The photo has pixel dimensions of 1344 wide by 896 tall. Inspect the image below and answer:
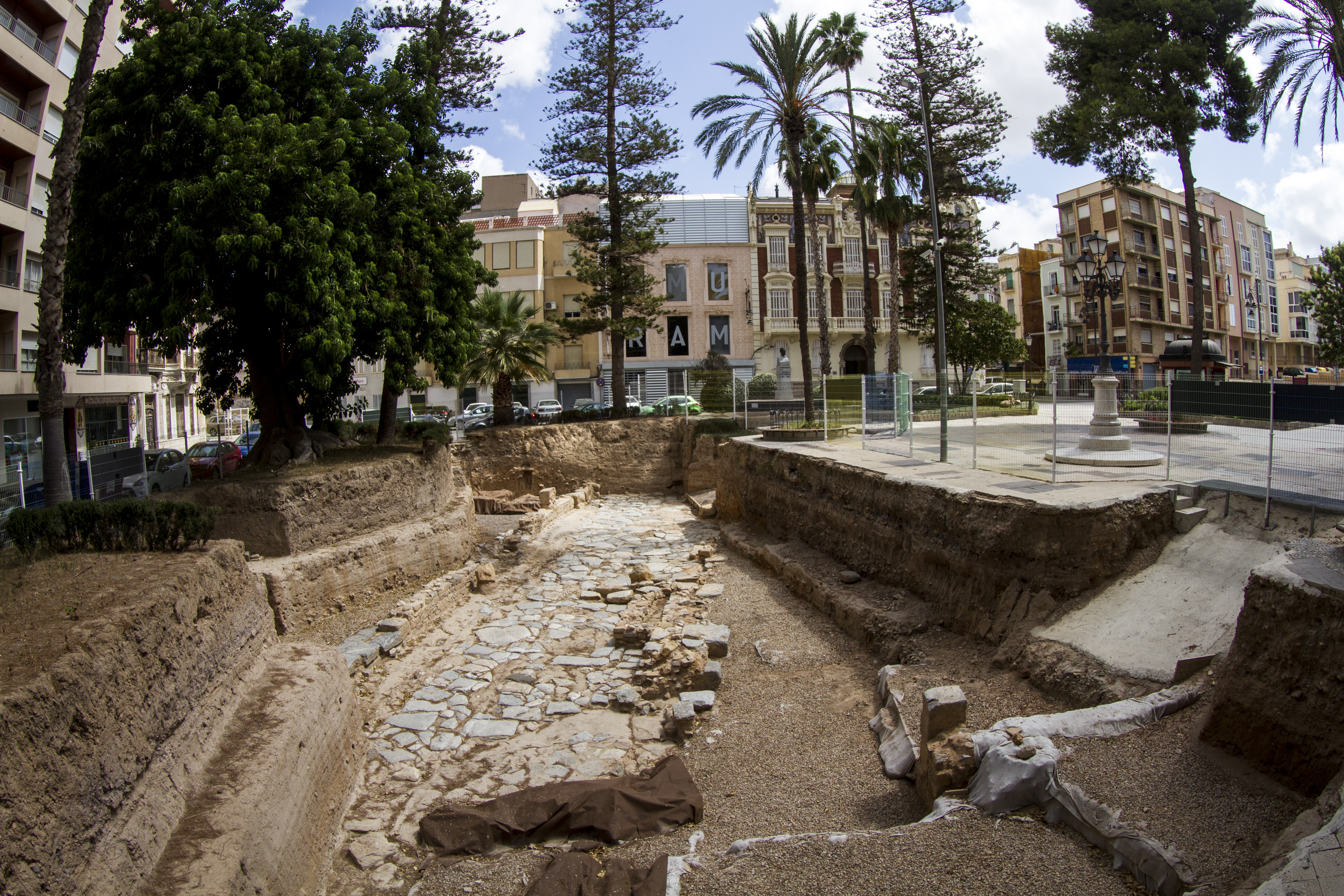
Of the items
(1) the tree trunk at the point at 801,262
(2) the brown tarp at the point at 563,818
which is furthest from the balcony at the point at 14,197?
(2) the brown tarp at the point at 563,818

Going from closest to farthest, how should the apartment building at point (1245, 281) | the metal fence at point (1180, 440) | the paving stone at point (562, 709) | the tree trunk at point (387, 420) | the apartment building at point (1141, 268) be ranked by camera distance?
the metal fence at point (1180, 440), the paving stone at point (562, 709), the tree trunk at point (387, 420), the apartment building at point (1141, 268), the apartment building at point (1245, 281)

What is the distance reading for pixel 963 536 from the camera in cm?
806

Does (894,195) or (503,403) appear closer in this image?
(503,403)

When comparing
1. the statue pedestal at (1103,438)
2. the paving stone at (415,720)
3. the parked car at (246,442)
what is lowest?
the paving stone at (415,720)

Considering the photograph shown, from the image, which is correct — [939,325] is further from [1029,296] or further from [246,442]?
[1029,296]

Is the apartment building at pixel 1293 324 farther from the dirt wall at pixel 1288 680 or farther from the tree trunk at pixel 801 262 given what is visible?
the dirt wall at pixel 1288 680

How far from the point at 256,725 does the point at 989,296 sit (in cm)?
5458

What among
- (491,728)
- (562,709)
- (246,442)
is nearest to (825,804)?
(562,709)

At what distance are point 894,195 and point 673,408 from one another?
35.6 feet

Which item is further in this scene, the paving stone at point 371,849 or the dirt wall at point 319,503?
the dirt wall at point 319,503

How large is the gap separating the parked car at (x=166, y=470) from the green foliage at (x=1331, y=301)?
139 ft

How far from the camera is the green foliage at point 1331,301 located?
33062 mm

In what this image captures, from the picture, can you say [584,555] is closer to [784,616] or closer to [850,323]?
[784,616]

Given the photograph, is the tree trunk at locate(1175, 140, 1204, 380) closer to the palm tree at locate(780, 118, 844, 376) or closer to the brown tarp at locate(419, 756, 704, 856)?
the palm tree at locate(780, 118, 844, 376)
